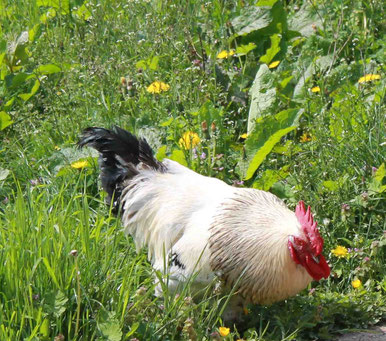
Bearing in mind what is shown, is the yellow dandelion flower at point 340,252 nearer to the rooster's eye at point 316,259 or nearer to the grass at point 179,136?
the grass at point 179,136

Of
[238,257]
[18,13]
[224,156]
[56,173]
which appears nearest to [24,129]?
[56,173]

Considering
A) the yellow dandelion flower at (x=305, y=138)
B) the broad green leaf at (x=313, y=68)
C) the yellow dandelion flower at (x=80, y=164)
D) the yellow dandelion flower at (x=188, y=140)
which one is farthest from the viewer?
the broad green leaf at (x=313, y=68)

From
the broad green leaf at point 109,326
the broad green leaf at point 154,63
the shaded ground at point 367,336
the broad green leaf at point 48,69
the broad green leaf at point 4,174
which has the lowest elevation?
the shaded ground at point 367,336

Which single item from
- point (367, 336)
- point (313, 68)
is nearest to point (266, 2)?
point (313, 68)

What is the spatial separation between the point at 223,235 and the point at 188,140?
4.65ft

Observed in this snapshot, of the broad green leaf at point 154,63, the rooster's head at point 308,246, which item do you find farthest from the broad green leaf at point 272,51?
the rooster's head at point 308,246

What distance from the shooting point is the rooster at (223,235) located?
3.61m

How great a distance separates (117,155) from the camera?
4.27 metres

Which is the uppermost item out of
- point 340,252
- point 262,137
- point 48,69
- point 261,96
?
point 48,69

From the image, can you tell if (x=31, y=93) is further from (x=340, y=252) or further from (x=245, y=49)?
(x=340, y=252)

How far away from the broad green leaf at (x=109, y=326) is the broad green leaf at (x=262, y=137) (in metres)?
1.92

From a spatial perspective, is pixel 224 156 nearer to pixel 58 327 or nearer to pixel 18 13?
pixel 58 327

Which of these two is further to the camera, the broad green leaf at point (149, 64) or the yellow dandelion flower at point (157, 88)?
the broad green leaf at point (149, 64)

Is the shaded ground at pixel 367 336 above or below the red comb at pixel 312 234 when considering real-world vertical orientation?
below
